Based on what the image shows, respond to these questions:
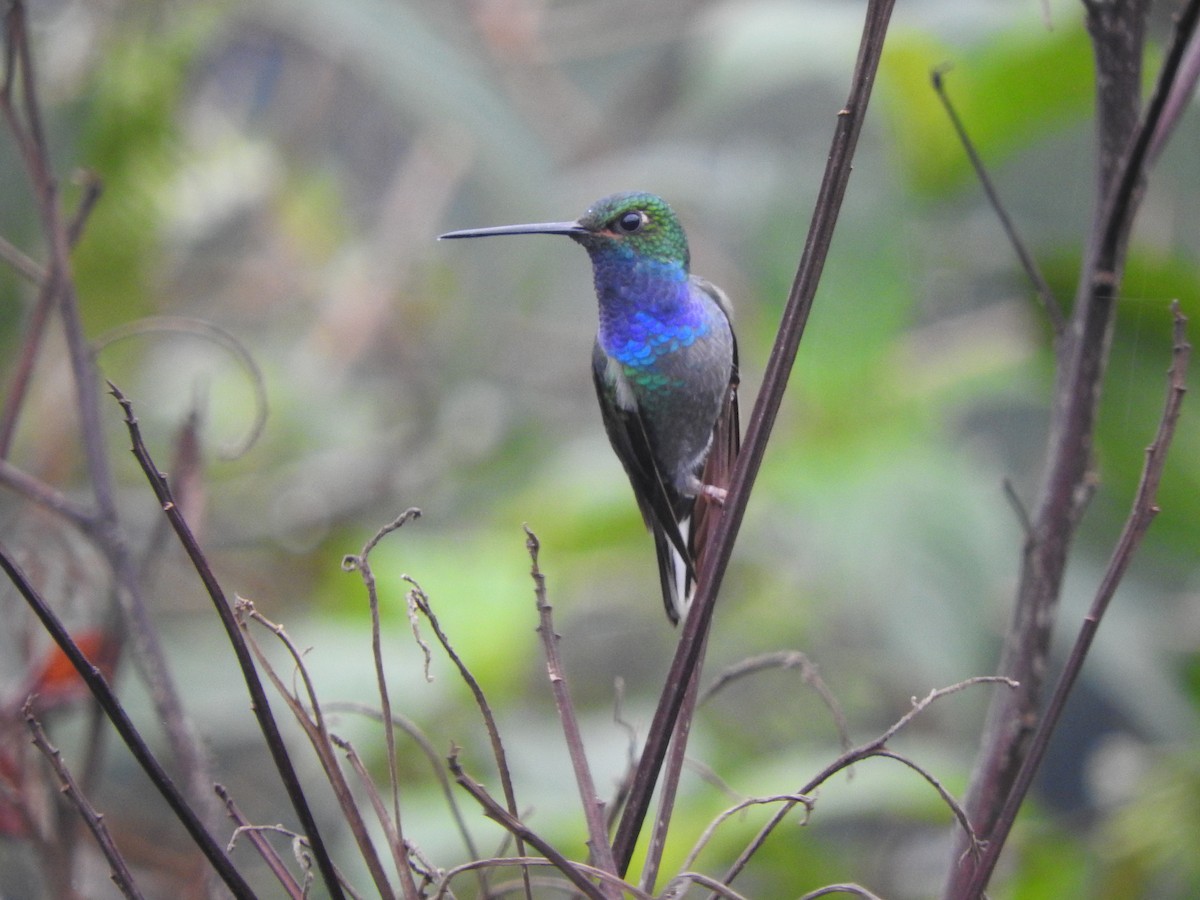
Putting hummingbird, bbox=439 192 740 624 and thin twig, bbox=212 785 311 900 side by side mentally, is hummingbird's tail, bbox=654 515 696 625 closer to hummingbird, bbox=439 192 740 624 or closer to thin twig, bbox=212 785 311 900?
hummingbird, bbox=439 192 740 624

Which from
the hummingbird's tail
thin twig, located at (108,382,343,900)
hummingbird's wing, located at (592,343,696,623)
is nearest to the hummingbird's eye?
hummingbird's wing, located at (592,343,696,623)

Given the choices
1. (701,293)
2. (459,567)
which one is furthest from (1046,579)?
(459,567)

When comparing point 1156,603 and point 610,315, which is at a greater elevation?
point 1156,603

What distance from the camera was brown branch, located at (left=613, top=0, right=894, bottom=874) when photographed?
72cm

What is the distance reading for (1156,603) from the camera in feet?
9.64

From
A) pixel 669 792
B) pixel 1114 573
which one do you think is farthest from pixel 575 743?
pixel 1114 573

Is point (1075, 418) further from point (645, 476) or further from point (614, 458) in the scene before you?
point (614, 458)

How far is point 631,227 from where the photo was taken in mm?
1257

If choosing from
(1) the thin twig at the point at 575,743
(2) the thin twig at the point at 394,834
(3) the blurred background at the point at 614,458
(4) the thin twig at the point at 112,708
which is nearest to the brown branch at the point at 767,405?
(1) the thin twig at the point at 575,743

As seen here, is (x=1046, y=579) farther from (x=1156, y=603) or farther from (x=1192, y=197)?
(x=1192, y=197)

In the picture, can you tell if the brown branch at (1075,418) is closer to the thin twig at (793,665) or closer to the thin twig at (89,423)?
the thin twig at (793,665)

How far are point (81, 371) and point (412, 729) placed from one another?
434 mm

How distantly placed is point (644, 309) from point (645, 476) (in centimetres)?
17

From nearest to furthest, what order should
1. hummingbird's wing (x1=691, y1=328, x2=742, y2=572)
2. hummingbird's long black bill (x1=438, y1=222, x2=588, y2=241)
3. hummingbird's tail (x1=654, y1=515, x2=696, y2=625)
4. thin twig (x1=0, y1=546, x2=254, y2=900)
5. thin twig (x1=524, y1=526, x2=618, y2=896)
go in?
thin twig (x1=0, y1=546, x2=254, y2=900) → thin twig (x1=524, y1=526, x2=618, y2=896) → hummingbird's long black bill (x1=438, y1=222, x2=588, y2=241) → hummingbird's tail (x1=654, y1=515, x2=696, y2=625) → hummingbird's wing (x1=691, y1=328, x2=742, y2=572)
